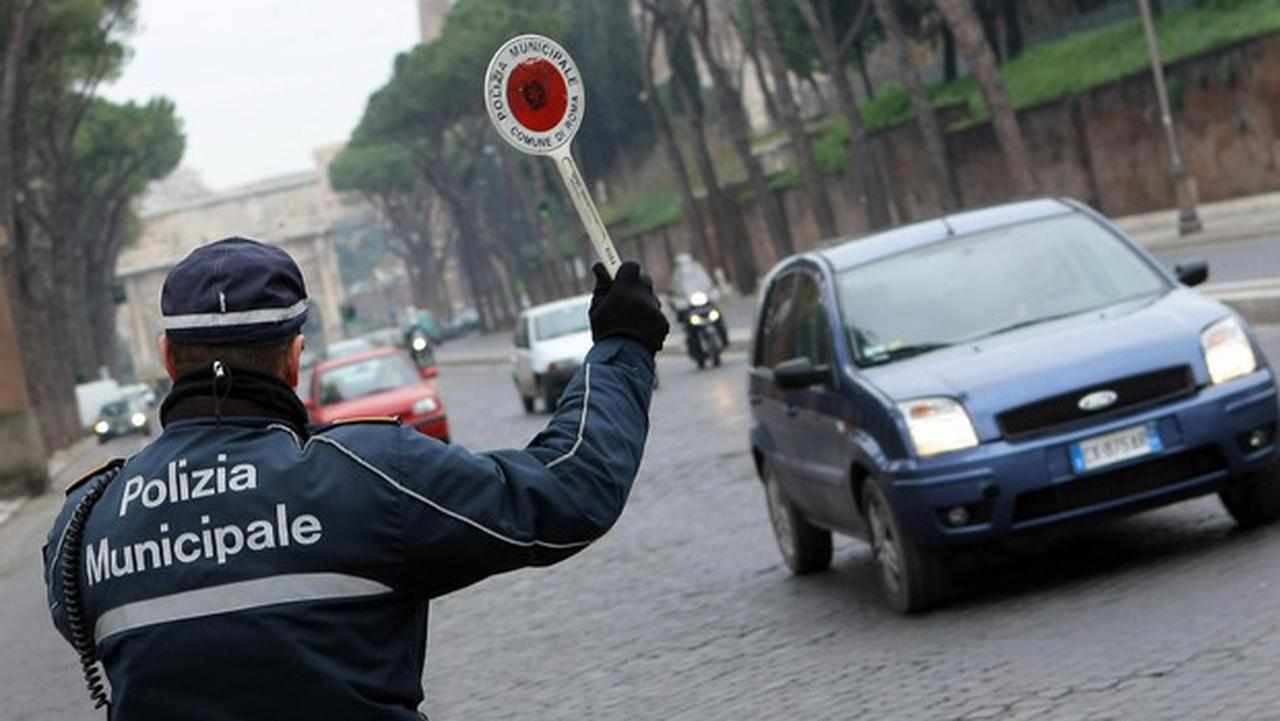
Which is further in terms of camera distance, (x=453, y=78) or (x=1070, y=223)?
(x=453, y=78)

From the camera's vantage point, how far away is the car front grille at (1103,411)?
9945mm

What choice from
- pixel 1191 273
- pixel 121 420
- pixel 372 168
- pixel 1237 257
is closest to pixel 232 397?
pixel 1191 273

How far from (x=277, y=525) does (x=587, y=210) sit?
56.0 inches

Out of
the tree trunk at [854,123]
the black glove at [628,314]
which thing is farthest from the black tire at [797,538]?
the tree trunk at [854,123]

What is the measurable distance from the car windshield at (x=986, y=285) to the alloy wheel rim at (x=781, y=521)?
1285 mm

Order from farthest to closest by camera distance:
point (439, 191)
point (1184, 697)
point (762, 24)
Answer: point (439, 191), point (762, 24), point (1184, 697)

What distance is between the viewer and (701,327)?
36219mm

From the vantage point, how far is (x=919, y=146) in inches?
2424

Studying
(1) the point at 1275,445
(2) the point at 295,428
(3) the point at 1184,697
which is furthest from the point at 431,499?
(1) the point at 1275,445

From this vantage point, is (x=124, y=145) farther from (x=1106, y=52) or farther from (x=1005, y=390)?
(x=1005, y=390)

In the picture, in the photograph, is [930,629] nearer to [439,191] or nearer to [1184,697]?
[1184,697]

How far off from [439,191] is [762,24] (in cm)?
3534

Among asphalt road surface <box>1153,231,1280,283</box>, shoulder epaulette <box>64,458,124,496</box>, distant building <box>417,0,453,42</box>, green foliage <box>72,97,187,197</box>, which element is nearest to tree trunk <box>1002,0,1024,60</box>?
asphalt road surface <box>1153,231,1280,283</box>

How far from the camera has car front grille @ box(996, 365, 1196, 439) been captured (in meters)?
9.95
